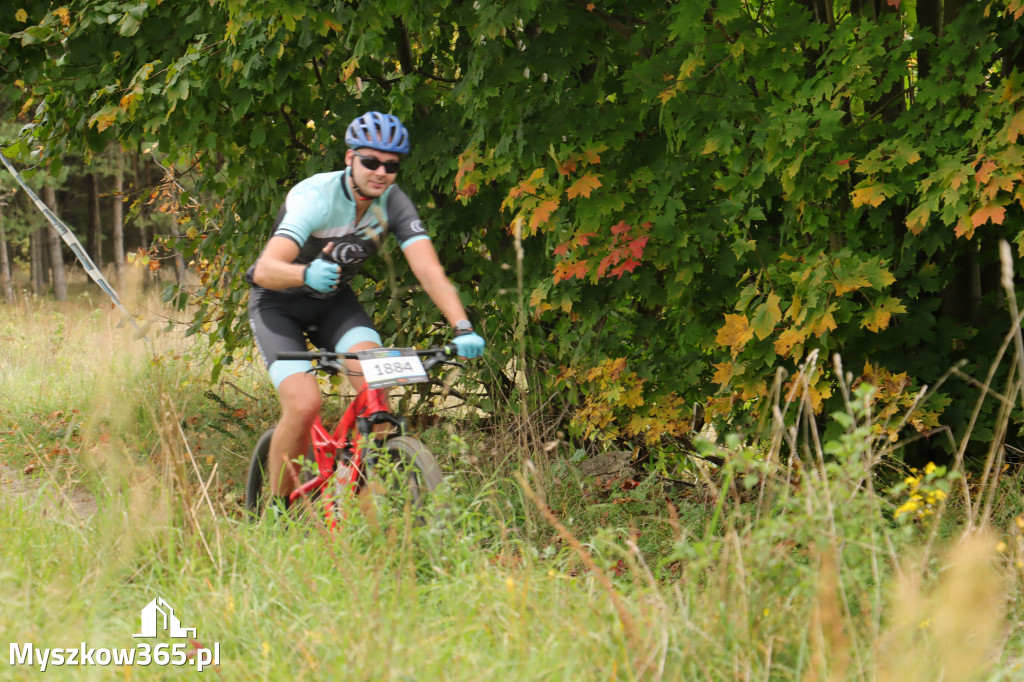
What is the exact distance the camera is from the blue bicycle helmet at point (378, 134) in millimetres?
4000

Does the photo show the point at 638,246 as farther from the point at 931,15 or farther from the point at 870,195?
the point at 931,15

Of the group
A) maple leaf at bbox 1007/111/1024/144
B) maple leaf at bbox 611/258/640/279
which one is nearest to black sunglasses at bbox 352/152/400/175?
maple leaf at bbox 611/258/640/279

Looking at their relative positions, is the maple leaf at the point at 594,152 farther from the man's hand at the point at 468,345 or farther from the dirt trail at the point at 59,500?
the dirt trail at the point at 59,500

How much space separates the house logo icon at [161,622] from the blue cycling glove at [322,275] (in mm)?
1259

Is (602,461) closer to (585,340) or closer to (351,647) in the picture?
(585,340)

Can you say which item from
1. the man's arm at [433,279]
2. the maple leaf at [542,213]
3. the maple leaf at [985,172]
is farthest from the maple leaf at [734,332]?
the man's arm at [433,279]

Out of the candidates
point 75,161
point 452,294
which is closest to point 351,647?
point 452,294

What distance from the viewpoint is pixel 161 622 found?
289 cm

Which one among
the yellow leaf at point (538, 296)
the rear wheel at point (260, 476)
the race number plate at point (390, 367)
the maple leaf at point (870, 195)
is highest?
the maple leaf at point (870, 195)

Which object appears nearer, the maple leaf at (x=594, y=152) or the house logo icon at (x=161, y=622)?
the house logo icon at (x=161, y=622)

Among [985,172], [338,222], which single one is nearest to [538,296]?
[338,222]

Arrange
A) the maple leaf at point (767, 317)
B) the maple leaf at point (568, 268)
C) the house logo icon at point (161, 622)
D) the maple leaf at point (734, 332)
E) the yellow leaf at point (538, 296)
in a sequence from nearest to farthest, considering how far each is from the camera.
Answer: the house logo icon at point (161, 622)
the maple leaf at point (767, 317)
the maple leaf at point (734, 332)
the maple leaf at point (568, 268)
the yellow leaf at point (538, 296)

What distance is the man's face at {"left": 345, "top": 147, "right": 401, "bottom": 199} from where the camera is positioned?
402 cm

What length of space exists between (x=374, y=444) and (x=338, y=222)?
3.77 feet
